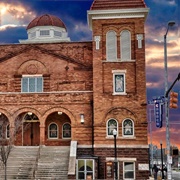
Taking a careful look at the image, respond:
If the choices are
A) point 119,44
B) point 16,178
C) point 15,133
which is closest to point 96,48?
point 119,44

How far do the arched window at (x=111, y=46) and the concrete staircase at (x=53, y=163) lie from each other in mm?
8727

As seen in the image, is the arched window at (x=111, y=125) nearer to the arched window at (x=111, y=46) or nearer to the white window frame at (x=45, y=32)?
the arched window at (x=111, y=46)

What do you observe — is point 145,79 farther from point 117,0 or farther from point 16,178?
point 16,178

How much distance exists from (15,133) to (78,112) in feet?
18.7

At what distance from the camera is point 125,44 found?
38625 mm

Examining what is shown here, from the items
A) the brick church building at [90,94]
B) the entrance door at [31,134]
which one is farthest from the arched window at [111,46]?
the entrance door at [31,134]

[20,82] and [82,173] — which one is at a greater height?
[20,82]

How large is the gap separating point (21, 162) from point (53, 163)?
2.60 meters

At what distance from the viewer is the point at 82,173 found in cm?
3516

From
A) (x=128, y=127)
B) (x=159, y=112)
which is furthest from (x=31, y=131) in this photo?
(x=159, y=112)

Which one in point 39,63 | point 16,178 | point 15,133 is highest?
point 39,63

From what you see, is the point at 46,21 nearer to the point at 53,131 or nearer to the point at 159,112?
the point at 53,131

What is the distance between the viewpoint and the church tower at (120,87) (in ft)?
119

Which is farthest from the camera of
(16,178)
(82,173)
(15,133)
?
(15,133)
